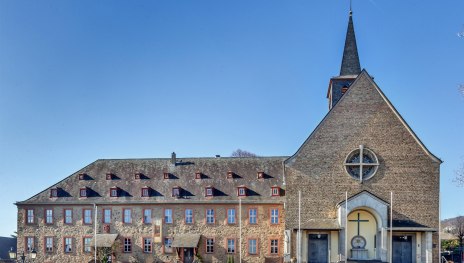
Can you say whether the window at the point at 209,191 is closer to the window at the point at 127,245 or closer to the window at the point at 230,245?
the window at the point at 230,245

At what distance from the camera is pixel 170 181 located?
41281 mm

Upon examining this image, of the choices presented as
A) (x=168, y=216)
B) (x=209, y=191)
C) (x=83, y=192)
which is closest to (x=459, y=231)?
(x=209, y=191)

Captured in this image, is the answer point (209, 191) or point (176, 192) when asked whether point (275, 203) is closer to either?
point (209, 191)

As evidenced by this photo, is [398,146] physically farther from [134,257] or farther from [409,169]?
[134,257]

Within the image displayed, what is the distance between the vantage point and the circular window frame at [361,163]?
3341 cm

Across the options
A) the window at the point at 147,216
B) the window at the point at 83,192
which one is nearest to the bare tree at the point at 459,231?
the window at the point at 147,216

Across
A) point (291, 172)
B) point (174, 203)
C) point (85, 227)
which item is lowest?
point (85, 227)

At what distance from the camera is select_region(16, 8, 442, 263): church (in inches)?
1280

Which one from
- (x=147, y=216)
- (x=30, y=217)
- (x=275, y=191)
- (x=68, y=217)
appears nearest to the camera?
(x=275, y=191)

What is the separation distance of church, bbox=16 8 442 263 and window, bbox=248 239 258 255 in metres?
0.13

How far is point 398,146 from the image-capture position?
110 ft

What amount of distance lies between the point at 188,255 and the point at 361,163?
17.8 metres

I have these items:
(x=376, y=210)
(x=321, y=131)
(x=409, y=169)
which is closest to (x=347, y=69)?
(x=321, y=131)

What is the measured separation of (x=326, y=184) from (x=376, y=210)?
434 cm
